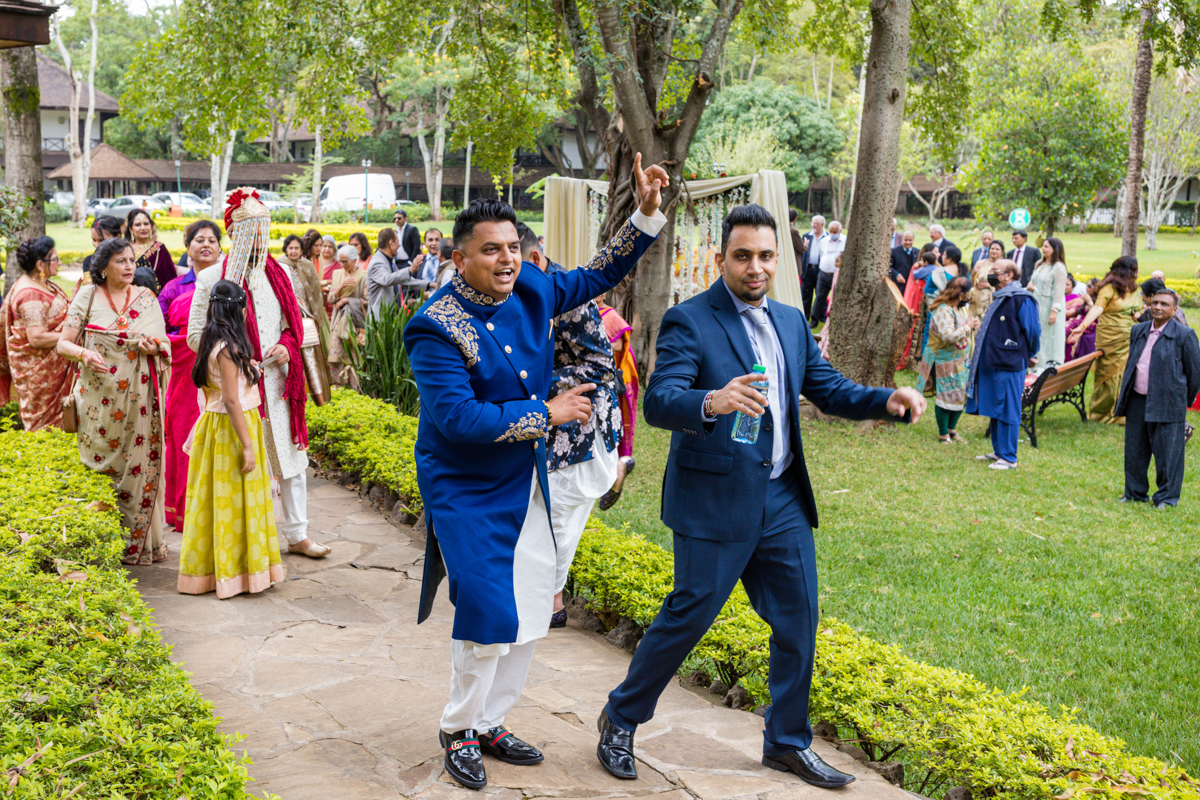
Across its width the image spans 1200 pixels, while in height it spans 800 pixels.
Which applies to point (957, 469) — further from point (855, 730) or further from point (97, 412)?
point (97, 412)

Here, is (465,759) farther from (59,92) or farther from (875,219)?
(59,92)

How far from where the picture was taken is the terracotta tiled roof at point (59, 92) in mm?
51688

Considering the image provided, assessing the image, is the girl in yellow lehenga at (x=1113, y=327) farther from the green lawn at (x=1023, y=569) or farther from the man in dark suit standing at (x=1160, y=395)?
the man in dark suit standing at (x=1160, y=395)

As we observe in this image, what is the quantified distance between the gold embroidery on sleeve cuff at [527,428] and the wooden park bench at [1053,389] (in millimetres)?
8508

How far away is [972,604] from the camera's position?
5.87 metres

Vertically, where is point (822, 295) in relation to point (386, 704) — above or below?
above

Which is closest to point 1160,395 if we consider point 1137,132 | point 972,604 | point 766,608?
point 972,604

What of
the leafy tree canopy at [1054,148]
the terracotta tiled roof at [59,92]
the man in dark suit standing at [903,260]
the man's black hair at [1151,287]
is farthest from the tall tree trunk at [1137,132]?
the terracotta tiled roof at [59,92]

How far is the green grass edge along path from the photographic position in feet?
11.6

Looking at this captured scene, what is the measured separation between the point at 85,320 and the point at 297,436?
1.46 meters

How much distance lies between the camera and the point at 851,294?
1087 centimetres

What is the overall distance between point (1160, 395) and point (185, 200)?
156 ft

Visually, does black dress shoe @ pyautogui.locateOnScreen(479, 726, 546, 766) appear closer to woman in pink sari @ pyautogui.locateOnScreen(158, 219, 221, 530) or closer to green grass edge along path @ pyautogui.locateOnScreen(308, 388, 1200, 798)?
green grass edge along path @ pyautogui.locateOnScreen(308, 388, 1200, 798)

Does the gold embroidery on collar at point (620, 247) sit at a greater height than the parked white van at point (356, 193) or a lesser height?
lesser
